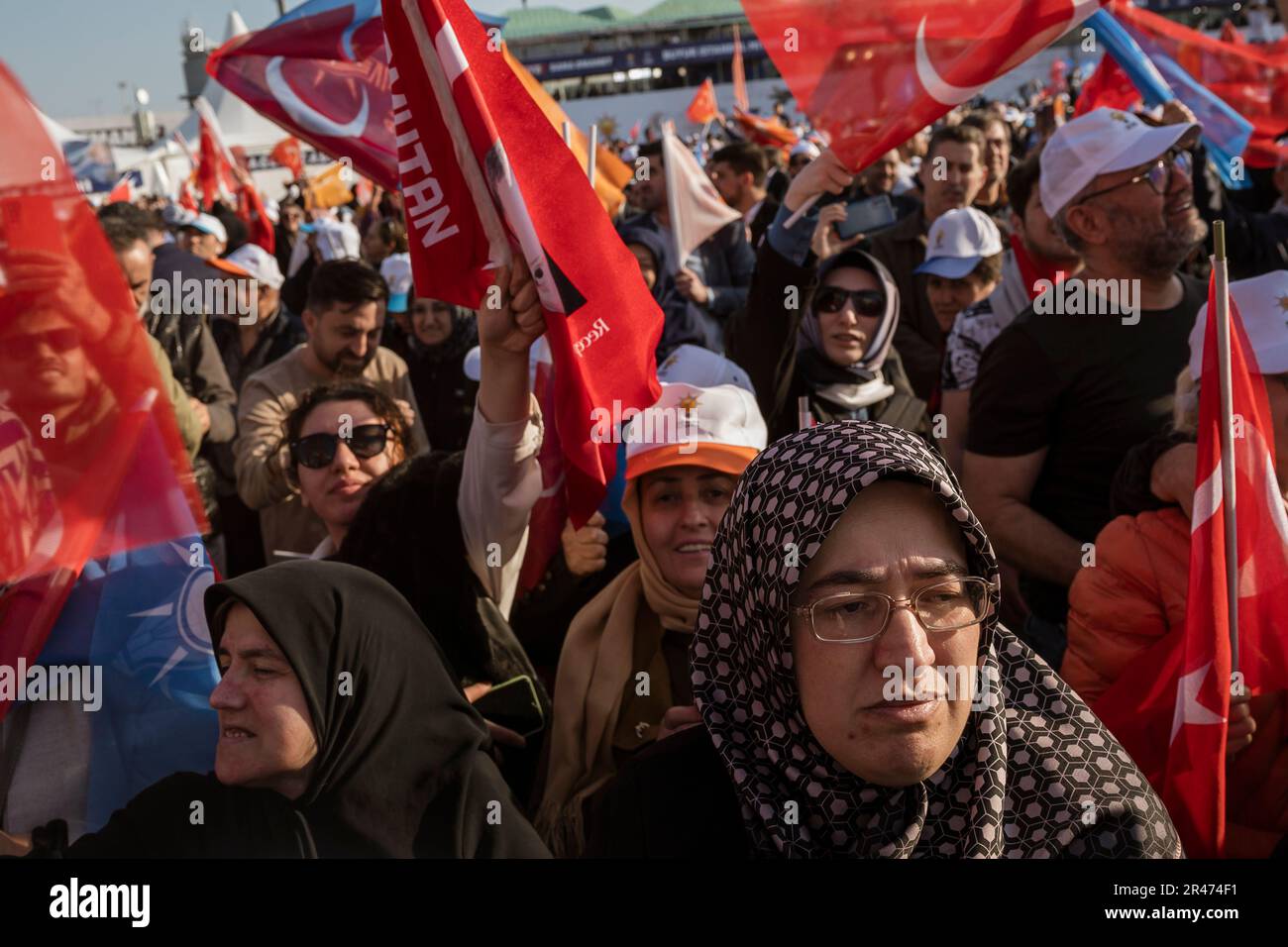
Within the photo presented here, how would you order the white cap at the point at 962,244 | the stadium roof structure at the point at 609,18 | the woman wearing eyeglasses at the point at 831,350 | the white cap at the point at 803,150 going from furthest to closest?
the stadium roof structure at the point at 609,18, the white cap at the point at 803,150, the white cap at the point at 962,244, the woman wearing eyeglasses at the point at 831,350

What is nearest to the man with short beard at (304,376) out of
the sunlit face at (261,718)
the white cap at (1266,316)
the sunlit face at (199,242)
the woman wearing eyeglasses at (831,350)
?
the woman wearing eyeglasses at (831,350)

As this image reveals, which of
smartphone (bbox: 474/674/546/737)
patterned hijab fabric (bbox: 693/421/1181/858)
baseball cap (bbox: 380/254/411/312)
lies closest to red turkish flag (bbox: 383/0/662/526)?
smartphone (bbox: 474/674/546/737)

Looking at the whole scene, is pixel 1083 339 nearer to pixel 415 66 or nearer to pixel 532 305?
pixel 532 305

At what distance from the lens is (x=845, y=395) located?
392 centimetres

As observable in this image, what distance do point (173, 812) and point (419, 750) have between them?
0.40 m

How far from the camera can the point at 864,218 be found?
562cm

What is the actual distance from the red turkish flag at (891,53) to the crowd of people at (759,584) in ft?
0.48

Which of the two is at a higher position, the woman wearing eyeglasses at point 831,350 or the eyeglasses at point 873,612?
the woman wearing eyeglasses at point 831,350

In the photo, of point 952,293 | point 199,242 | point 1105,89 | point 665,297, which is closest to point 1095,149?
point 952,293

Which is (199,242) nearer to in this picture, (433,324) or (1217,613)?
(433,324)

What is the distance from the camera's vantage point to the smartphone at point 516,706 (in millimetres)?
2715

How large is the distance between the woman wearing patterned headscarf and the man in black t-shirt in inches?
58.7

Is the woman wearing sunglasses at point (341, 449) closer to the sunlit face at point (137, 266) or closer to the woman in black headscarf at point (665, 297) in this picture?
the sunlit face at point (137, 266)

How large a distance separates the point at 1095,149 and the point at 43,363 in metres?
2.60
